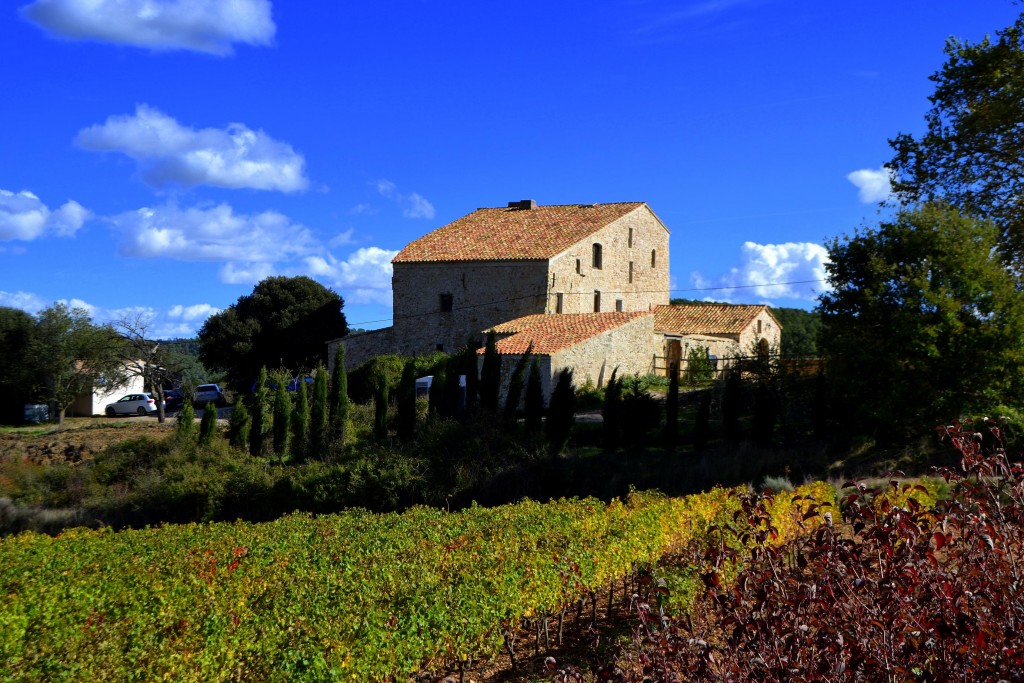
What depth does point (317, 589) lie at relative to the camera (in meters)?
8.26

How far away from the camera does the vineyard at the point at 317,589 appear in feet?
20.5

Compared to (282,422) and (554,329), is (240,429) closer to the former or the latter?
(282,422)

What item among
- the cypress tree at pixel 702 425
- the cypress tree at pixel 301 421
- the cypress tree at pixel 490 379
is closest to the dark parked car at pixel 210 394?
the cypress tree at pixel 301 421

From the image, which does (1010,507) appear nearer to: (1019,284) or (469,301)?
(1019,284)

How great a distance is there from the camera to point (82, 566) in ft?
33.8

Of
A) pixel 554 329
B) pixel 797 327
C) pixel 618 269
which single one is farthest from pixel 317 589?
pixel 797 327

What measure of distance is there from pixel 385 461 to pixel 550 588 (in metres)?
14.0

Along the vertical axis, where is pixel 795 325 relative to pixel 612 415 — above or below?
above

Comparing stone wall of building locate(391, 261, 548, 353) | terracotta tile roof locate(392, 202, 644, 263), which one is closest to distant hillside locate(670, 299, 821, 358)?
terracotta tile roof locate(392, 202, 644, 263)

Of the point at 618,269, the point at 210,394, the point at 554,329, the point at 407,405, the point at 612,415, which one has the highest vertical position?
the point at 618,269

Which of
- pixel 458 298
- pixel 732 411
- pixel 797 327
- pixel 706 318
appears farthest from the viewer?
→ pixel 797 327

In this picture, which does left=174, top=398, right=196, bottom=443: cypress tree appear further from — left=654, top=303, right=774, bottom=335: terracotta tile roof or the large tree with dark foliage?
the large tree with dark foliage

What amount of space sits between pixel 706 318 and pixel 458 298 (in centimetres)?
1171

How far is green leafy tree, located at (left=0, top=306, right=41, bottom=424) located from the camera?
48.6 m
